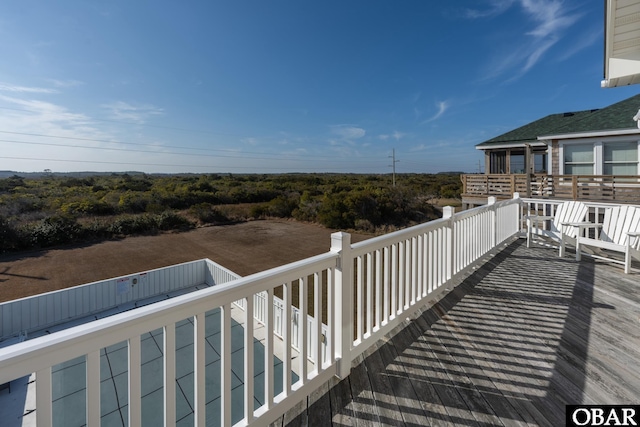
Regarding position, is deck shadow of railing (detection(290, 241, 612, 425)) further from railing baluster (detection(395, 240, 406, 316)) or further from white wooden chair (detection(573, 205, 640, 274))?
white wooden chair (detection(573, 205, 640, 274))

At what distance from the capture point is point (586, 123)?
10.2 metres

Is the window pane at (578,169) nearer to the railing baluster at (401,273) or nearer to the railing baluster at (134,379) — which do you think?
the railing baluster at (401,273)

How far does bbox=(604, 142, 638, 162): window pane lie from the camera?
9227mm

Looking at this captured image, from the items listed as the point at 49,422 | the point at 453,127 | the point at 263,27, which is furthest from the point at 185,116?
the point at 49,422

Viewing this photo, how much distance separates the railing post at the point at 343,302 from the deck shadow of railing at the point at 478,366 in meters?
0.13

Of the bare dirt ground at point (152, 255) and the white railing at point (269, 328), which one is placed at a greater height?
the white railing at point (269, 328)

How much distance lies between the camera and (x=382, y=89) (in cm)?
1980

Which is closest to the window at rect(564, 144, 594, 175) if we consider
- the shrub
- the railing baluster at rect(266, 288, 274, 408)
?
the railing baluster at rect(266, 288, 274, 408)

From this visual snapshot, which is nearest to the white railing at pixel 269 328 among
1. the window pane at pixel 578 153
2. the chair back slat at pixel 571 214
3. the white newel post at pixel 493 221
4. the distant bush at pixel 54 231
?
the white newel post at pixel 493 221

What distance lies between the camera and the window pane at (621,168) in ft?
30.2

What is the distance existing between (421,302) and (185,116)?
97.4 feet

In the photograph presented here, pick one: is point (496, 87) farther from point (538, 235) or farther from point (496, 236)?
point (496, 236)

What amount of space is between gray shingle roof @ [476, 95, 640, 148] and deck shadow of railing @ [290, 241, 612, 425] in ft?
30.8

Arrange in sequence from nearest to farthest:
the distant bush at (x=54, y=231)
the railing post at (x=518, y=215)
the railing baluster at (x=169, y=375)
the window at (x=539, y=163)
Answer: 1. the railing baluster at (x=169, y=375)
2. the railing post at (x=518, y=215)
3. the distant bush at (x=54, y=231)
4. the window at (x=539, y=163)
